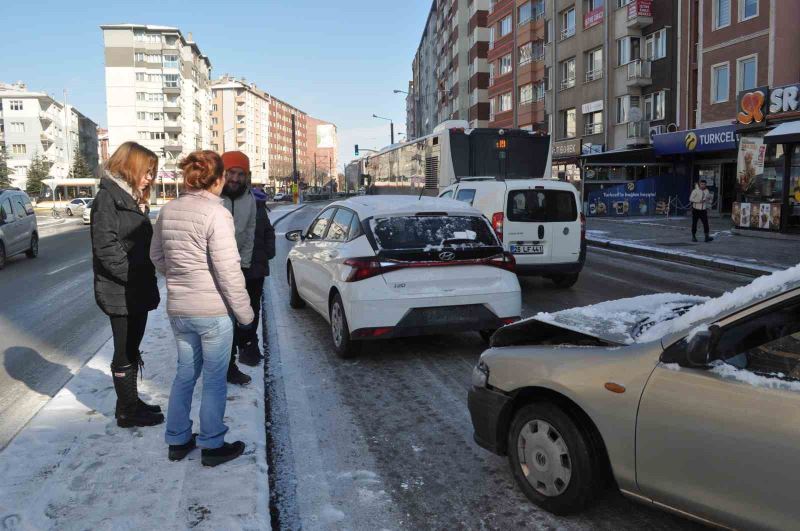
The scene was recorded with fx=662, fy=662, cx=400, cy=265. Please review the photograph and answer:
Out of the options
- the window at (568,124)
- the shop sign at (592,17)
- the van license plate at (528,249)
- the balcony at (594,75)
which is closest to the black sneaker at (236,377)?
the van license plate at (528,249)

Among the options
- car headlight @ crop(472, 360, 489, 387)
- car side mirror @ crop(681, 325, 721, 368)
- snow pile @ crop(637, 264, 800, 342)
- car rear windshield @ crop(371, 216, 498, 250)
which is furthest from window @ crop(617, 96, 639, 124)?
car side mirror @ crop(681, 325, 721, 368)

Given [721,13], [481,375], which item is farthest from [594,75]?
[481,375]

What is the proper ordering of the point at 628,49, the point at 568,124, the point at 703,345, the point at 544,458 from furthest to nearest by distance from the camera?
the point at 568,124
the point at 628,49
the point at 544,458
the point at 703,345

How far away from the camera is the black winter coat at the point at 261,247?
5.72 metres

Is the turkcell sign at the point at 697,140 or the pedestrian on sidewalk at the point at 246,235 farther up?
the turkcell sign at the point at 697,140

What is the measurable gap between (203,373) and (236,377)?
64.4 inches

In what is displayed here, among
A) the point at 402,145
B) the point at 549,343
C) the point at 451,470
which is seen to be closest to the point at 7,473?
the point at 451,470

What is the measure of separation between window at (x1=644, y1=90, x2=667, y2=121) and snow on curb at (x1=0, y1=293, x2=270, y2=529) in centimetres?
3331

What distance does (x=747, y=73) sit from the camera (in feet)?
85.3

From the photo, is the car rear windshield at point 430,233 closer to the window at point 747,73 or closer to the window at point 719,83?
the window at point 747,73

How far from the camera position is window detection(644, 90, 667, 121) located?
33469 millimetres

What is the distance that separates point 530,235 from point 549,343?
708 centimetres

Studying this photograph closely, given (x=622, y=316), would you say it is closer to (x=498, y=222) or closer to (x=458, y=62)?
(x=498, y=222)

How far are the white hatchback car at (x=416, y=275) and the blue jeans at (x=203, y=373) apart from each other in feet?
7.58
